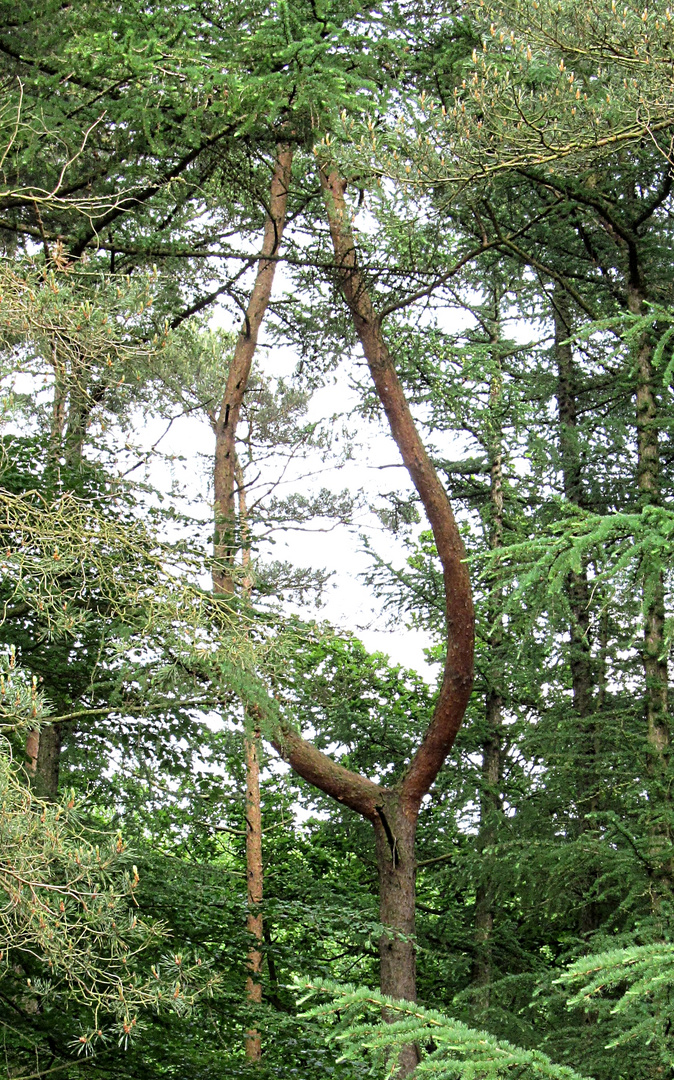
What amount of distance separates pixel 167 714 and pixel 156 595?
3443 millimetres

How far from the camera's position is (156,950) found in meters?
9.13

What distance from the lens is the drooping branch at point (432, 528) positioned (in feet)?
29.6

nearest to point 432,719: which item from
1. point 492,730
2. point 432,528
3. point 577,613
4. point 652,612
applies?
point 432,528

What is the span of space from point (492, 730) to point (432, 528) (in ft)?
9.84

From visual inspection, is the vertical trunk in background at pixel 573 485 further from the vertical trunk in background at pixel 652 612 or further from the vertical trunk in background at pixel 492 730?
the vertical trunk in background at pixel 652 612

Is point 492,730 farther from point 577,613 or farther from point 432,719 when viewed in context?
point 432,719

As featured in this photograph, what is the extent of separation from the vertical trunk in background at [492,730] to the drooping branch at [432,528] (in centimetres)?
93

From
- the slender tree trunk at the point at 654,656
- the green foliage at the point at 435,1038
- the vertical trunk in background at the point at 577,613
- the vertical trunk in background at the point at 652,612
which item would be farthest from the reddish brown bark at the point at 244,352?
the green foliage at the point at 435,1038

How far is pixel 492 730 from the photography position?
11102 millimetres

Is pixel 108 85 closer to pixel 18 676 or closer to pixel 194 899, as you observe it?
pixel 18 676

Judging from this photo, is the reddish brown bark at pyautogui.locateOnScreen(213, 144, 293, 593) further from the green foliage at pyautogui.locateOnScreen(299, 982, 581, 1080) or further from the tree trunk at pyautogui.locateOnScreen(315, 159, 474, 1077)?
the green foliage at pyautogui.locateOnScreen(299, 982, 581, 1080)

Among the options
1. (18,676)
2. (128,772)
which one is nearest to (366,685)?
(128,772)

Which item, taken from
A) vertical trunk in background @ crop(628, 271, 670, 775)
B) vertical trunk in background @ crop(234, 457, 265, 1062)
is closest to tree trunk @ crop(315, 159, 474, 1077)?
vertical trunk in background @ crop(234, 457, 265, 1062)

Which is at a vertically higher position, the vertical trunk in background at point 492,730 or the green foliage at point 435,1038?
the vertical trunk in background at point 492,730
